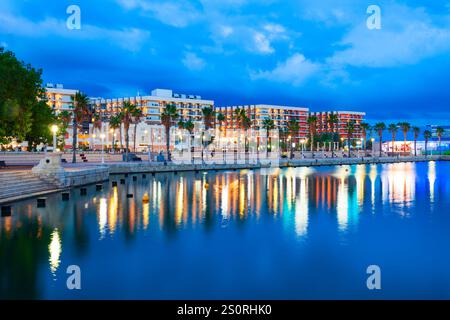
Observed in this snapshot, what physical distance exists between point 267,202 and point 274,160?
210 feet

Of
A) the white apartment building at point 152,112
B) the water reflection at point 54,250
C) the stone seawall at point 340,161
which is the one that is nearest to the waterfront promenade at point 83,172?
the stone seawall at point 340,161

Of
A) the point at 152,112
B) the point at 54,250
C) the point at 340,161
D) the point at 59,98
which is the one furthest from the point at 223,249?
the point at 59,98

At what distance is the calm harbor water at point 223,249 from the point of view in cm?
1390

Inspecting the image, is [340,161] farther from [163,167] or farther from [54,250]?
[54,250]

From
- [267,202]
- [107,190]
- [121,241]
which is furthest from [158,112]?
[121,241]

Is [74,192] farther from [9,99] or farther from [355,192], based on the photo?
[355,192]

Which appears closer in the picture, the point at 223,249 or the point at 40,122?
the point at 223,249

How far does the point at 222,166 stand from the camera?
269ft

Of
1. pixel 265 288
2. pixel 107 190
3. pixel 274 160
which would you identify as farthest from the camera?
pixel 274 160

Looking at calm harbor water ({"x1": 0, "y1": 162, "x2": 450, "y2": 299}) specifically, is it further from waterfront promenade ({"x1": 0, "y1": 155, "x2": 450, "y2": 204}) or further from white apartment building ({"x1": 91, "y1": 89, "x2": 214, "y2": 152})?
white apartment building ({"x1": 91, "y1": 89, "x2": 214, "y2": 152})

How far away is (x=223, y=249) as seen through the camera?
752 inches

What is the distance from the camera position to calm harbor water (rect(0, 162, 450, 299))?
13898mm
